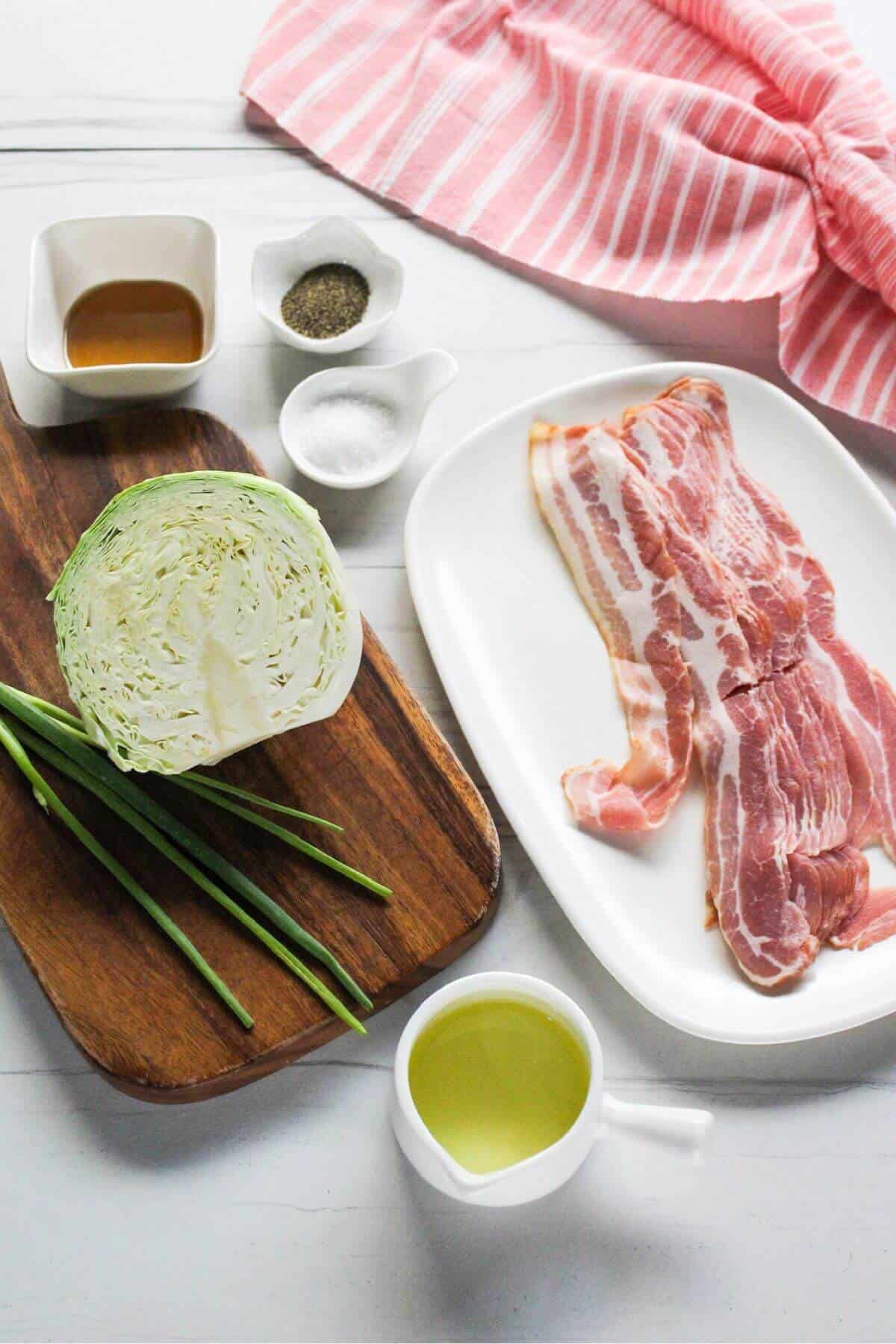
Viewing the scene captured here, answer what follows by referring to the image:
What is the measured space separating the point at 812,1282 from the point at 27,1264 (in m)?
0.89

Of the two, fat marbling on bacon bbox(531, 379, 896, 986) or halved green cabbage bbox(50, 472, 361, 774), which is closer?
halved green cabbage bbox(50, 472, 361, 774)

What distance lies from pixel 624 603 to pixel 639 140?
2.46 feet

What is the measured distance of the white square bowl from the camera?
1628 mm

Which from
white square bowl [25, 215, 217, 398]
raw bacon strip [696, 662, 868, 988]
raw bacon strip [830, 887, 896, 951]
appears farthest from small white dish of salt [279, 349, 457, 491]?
raw bacon strip [830, 887, 896, 951]

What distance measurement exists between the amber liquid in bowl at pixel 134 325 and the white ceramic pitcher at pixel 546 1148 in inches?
37.4

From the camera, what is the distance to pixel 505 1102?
4.36ft

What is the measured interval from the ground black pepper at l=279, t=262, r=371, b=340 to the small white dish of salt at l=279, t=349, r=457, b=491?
85 millimetres

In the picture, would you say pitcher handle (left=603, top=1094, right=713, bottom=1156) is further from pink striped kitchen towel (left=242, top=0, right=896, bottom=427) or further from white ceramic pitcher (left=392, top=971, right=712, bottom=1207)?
pink striped kitchen towel (left=242, top=0, right=896, bottom=427)

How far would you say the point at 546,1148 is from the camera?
128 centimetres

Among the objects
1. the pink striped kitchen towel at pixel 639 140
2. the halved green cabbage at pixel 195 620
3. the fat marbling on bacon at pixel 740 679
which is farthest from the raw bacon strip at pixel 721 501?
the halved green cabbage at pixel 195 620

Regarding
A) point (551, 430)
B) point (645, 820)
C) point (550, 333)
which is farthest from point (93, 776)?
point (550, 333)

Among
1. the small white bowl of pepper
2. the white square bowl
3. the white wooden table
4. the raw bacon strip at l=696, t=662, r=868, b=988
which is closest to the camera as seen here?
the white wooden table

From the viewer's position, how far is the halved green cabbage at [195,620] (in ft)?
4.58

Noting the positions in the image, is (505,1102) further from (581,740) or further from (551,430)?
(551,430)
